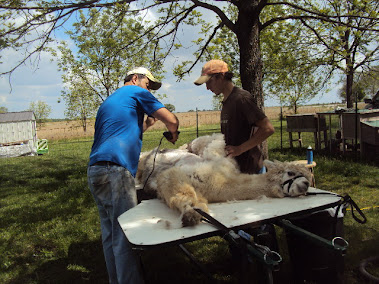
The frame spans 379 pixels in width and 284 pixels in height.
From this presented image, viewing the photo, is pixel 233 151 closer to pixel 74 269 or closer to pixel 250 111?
pixel 250 111

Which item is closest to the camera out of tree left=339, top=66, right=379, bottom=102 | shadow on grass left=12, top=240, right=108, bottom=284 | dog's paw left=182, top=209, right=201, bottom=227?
dog's paw left=182, top=209, right=201, bottom=227

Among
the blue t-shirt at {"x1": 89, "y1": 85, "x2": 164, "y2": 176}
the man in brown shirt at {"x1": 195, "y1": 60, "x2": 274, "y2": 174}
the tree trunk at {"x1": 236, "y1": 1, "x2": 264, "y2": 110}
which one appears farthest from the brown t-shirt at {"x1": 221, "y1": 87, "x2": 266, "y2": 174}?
the tree trunk at {"x1": 236, "y1": 1, "x2": 264, "y2": 110}

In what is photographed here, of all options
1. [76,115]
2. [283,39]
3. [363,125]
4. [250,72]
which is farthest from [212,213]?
[76,115]

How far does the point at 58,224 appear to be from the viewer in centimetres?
509

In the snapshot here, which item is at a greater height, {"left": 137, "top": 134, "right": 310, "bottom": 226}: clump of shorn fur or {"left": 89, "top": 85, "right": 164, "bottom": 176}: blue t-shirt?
{"left": 89, "top": 85, "right": 164, "bottom": 176}: blue t-shirt

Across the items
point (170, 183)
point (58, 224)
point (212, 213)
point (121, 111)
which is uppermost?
point (121, 111)

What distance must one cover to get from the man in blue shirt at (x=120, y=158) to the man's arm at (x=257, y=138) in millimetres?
642

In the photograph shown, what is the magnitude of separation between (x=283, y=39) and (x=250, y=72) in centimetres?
428

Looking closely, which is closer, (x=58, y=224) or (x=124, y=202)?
(x=124, y=202)

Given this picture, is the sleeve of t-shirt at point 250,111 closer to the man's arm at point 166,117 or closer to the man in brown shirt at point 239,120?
the man in brown shirt at point 239,120

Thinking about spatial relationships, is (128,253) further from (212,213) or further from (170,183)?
(212,213)

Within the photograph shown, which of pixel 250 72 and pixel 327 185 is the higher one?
pixel 250 72

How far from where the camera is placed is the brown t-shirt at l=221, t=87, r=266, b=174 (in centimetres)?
280

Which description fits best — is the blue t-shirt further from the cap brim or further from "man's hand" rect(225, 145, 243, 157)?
"man's hand" rect(225, 145, 243, 157)
